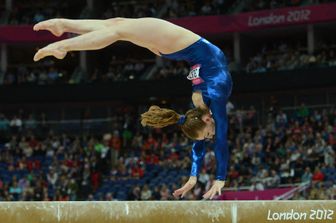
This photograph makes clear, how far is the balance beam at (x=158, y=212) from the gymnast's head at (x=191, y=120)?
4.11ft

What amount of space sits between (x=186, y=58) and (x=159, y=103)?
18.1 meters

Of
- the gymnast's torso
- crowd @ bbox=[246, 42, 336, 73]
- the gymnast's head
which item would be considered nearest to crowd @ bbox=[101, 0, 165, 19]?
crowd @ bbox=[246, 42, 336, 73]

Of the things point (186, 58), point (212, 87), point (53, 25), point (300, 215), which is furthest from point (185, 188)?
point (53, 25)

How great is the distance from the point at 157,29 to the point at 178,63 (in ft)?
57.7

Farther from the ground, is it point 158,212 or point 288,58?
point 288,58

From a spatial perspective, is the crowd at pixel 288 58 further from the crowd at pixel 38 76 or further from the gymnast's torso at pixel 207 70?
the gymnast's torso at pixel 207 70

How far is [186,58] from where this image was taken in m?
7.88

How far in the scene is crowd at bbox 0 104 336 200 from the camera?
730 inches

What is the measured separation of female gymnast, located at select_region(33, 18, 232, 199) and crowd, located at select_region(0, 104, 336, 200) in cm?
945

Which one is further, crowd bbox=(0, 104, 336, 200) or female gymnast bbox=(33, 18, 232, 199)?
→ crowd bbox=(0, 104, 336, 200)

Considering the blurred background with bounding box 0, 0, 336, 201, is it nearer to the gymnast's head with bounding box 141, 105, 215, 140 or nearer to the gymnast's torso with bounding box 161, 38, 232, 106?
the gymnast's torso with bounding box 161, 38, 232, 106

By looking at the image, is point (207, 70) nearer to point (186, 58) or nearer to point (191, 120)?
point (186, 58)

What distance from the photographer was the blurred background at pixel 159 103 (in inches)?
763

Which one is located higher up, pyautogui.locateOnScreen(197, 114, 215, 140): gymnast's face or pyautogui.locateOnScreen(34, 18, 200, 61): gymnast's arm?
pyautogui.locateOnScreen(34, 18, 200, 61): gymnast's arm
